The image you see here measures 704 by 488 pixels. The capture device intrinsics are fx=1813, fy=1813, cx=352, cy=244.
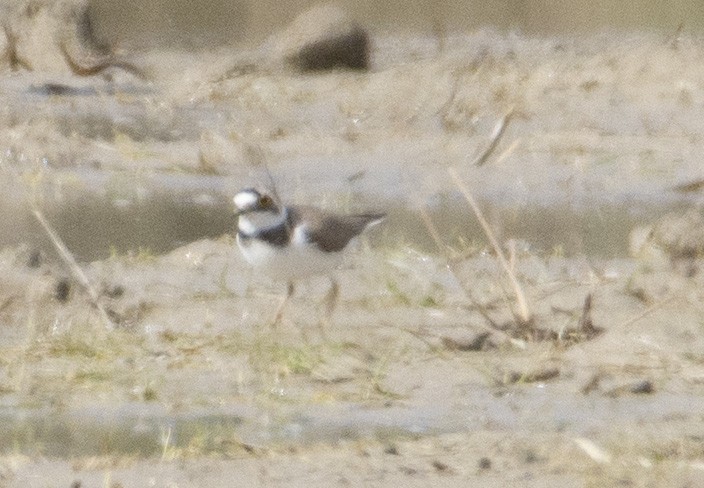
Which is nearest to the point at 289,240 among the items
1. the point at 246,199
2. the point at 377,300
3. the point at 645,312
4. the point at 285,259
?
the point at 285,259

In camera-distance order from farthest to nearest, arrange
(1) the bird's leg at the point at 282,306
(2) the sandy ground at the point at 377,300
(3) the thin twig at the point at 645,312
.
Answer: (1) the bird's leg at the point at 282,306, (3) the thin twig at the point at 645,312, (2) the sandy ground at the point at 377,300

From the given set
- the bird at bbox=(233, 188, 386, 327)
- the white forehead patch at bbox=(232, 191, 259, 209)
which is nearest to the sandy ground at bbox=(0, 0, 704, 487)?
the bird at bbox=(233, 188, 386, 327)

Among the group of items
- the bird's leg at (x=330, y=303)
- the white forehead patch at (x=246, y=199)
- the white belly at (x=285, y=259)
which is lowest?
the bird's leg at (x=330, y=303)

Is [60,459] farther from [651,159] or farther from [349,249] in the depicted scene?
[651,159]

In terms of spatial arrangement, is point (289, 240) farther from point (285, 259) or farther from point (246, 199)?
point (246, 199)

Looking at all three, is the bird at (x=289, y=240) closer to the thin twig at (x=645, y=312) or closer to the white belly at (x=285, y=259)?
the white belly at (x=285, y=259)

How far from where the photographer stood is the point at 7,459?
4684 mm

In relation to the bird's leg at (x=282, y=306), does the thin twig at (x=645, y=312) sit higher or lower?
higher

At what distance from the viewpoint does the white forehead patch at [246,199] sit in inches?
279

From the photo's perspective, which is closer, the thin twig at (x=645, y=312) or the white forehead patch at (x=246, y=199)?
the thin twig at (x=645, y=312)

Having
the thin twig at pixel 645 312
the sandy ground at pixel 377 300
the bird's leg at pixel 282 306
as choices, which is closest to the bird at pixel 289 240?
the bird's leg at pixel 282 306

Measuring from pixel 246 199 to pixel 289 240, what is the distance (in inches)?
11.0

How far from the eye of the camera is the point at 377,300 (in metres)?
6.88

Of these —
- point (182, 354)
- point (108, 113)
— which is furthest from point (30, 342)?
point (108, 113)
